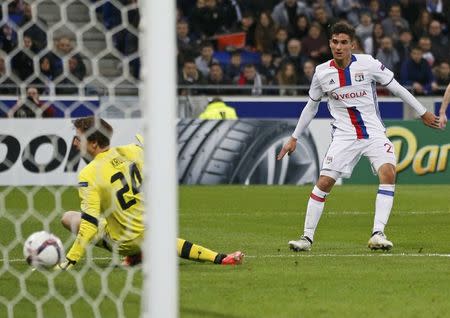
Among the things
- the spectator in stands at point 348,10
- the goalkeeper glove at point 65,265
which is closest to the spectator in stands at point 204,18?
the spectator in stands at point 348,10

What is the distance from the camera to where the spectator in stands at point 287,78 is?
20734mm

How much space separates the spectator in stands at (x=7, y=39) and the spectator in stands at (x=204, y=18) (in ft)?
28.5

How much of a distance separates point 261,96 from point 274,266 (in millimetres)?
12104

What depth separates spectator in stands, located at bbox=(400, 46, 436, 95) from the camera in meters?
21.3

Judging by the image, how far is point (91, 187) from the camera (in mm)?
8008

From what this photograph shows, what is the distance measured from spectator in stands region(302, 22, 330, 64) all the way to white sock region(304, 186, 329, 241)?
11735mm

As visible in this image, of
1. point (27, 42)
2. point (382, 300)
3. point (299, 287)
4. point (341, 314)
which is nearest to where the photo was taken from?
point (341, 314)

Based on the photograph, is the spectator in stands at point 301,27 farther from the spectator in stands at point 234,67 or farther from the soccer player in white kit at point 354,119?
the soccer player in white kit at point 354,119

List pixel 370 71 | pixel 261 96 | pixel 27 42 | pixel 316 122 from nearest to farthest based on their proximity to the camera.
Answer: pixel 370 71 → pixel 27 42 → pixel 316 122 → pixel 261 96

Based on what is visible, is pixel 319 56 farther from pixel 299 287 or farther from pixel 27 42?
pixel 299 287

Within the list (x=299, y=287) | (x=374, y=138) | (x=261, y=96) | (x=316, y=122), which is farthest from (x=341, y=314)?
(x=261, y=96)

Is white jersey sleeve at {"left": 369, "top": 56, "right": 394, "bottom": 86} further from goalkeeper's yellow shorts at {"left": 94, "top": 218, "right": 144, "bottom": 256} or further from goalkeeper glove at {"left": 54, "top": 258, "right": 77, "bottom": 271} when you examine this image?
goalkeeper glove at {"left": 54, "top": 258, "right": 77, "bottom": 271}

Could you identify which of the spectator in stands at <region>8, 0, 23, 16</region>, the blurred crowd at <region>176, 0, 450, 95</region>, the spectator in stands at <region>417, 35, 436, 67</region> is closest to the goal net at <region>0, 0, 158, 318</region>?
the spectator in stands at <region>8, 0, 23, 16</region>

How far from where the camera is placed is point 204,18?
21.4 m
